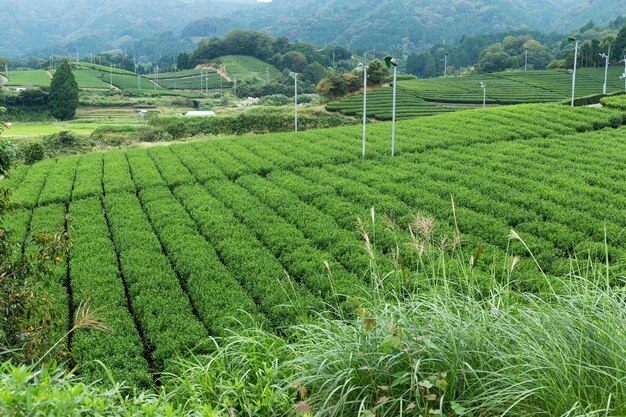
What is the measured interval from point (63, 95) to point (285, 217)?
6580 centimetres

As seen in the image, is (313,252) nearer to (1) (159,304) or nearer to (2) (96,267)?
(1) (159,304)

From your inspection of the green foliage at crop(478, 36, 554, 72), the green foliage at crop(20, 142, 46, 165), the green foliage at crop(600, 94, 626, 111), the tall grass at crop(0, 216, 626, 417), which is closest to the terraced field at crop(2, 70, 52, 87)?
the green foliage at crop(20, 142, 46, 165)

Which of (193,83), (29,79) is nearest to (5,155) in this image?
(29,79)

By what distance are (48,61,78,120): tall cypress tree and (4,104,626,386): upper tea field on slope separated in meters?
48.4

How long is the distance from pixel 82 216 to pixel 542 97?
199 ft

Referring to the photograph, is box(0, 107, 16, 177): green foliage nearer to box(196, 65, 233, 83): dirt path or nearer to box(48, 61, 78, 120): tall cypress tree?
box(48, 61, 78, 120): tall cypress tree

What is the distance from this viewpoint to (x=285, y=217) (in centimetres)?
Answer: 1664

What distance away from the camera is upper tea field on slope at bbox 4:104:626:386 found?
10.4m

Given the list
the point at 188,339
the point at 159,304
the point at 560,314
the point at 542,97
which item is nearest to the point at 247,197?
the point at 159,304

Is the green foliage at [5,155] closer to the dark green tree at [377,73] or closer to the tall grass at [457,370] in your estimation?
the tall grass at [457,370]

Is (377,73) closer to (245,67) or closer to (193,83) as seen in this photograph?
(193,83)

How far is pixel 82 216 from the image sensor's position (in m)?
17.8

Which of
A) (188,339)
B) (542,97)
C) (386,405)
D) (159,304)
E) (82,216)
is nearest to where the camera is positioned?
(386,405)

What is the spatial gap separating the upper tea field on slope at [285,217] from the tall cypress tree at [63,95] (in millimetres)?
48396
